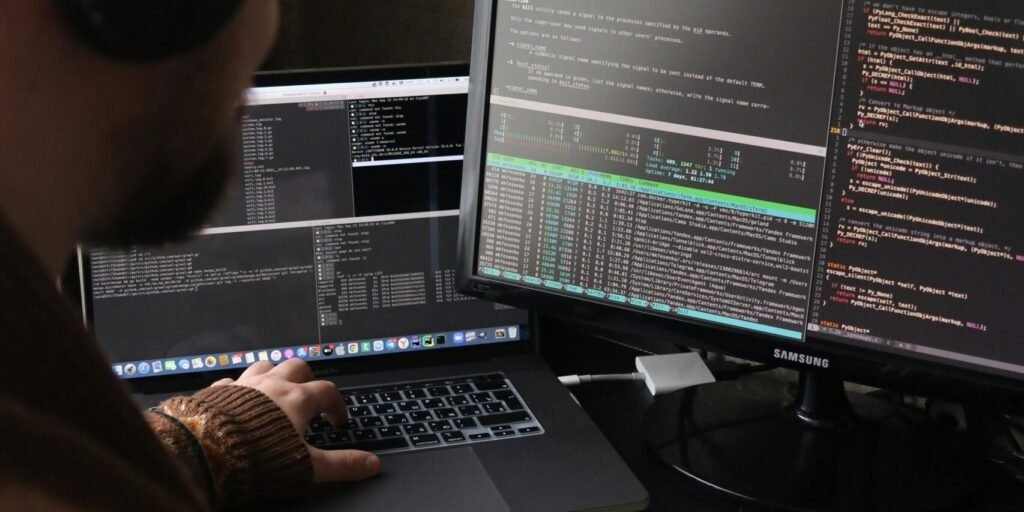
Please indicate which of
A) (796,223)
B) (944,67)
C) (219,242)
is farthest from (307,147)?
(944,67)

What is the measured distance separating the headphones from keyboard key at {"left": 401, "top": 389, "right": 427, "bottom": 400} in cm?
69

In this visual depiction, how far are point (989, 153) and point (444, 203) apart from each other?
52 centimetres

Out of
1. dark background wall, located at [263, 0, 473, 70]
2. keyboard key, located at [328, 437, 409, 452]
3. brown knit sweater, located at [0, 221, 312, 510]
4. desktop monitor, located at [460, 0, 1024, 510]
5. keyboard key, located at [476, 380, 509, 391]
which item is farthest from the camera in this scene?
dark background wall, located at [263, 0, 473, 70]

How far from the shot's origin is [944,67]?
3.05ft

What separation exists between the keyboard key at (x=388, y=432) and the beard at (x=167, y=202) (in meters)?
0.51

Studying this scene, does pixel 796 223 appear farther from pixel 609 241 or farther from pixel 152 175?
pixel 152 175

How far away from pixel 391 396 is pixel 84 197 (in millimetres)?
675

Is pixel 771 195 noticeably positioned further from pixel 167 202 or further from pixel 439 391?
pixel 167 202

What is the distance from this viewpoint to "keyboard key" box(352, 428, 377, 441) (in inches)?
42.7

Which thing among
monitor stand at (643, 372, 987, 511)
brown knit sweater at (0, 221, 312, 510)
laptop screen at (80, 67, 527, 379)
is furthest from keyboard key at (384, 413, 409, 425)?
brown knit sweater at (0, 221, 312, 510)

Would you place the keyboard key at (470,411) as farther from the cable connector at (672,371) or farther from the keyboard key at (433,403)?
the cable connector at (672,371)

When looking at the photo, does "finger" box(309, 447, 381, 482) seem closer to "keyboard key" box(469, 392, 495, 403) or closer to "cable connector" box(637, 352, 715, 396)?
"keyboard key" box(469, 392, 495, 403)

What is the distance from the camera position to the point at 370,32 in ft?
4.62

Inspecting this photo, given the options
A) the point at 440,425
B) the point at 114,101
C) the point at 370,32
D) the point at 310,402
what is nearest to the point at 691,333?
the point at 440,425
